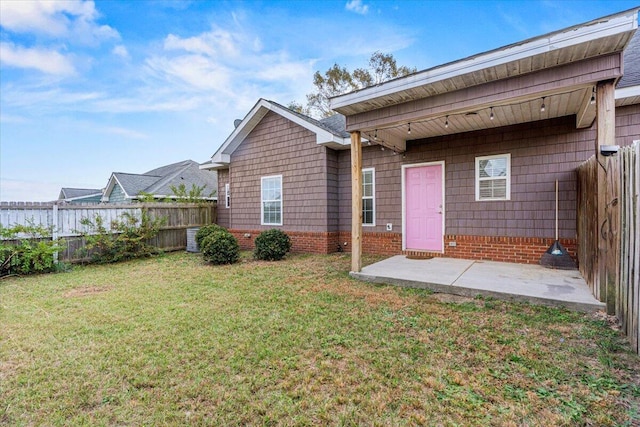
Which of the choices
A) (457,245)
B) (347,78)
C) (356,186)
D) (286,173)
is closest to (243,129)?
(286,173)

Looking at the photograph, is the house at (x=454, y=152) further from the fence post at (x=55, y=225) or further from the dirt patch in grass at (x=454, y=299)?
the fence post at (x=55, y=225)

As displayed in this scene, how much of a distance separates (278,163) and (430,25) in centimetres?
724

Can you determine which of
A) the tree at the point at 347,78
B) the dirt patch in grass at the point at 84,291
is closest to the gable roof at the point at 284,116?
the dirt patch in grass at the point at 84,291

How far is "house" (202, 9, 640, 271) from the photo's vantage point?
3.64 metres

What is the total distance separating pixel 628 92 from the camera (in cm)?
489

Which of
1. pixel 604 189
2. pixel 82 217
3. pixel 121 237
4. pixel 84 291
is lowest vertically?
pixel 84 291

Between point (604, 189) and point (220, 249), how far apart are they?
22.6 feet

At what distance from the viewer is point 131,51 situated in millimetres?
9766

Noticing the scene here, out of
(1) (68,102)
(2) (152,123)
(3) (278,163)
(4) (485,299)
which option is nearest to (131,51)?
(1) (68,102)

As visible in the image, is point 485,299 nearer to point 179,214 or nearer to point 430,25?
point 179,214

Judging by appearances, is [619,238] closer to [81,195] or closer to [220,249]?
[220,249]

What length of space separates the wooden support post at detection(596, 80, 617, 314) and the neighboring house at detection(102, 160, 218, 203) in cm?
1517

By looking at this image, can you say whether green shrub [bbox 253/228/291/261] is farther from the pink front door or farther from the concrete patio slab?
the pink front door

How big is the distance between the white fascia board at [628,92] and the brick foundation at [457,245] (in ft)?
8.39
